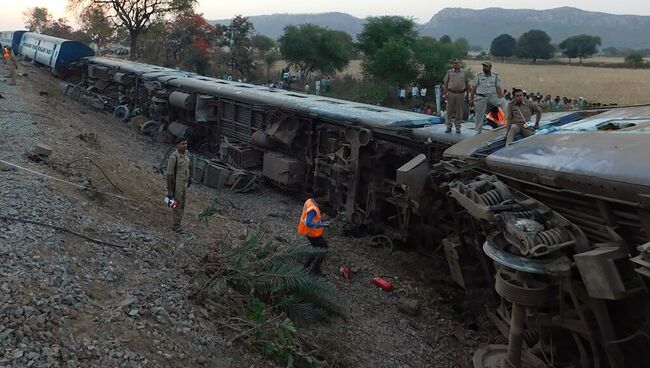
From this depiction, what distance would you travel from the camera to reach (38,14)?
71188mm

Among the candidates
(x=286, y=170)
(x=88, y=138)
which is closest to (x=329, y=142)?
(x=286, y=170)

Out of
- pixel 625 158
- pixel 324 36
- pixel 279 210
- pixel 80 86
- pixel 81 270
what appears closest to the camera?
pixel 625 158

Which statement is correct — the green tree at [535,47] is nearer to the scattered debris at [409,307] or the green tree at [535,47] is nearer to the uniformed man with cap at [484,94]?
the uniformed man with cap at [484,94]

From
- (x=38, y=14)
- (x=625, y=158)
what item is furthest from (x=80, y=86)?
(x=38, y=14)

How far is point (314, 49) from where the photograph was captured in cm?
3853

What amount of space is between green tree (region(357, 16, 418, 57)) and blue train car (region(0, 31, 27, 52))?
21.7 meters

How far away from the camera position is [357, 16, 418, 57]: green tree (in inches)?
1398

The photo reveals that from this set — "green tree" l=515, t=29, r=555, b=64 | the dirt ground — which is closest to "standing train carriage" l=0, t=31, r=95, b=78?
the dirt ground

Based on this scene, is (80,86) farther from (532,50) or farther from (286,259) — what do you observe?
(532,50)

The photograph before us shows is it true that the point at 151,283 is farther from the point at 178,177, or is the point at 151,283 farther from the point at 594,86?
the point at 594,86

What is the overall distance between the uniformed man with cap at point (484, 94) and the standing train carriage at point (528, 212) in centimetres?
64

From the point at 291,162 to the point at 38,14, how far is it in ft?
Result: 233

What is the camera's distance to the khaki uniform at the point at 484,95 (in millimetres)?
9125

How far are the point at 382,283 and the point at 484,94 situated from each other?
349cm
